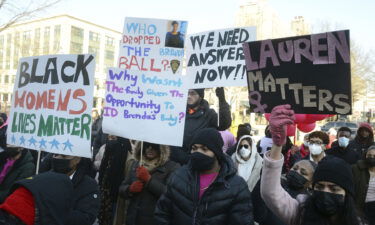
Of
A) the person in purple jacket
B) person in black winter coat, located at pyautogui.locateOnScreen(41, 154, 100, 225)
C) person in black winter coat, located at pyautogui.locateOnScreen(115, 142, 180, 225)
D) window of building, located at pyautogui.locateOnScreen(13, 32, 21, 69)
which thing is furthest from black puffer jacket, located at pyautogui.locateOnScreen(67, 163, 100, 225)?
window of building, located at pyautogui.locateOnScreen(13, 32, 21, 69)

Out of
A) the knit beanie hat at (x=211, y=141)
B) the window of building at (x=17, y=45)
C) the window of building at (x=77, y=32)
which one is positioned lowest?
the knit beanie hat at (x=211, y=141)

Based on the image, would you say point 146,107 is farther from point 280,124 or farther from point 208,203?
point 280,124

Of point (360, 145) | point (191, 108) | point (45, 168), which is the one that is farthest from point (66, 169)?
point (360, 145)

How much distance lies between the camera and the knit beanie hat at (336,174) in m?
2.41

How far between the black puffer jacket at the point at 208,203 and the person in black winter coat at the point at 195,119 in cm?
133

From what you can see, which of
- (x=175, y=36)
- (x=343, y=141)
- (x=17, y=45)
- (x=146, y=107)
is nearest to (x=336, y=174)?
(x=146, y=107)

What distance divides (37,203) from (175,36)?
3.22 meters

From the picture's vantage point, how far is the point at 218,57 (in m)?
5.64

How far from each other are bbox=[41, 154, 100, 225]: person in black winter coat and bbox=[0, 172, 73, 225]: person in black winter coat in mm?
502

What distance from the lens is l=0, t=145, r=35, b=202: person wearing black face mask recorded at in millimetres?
4051

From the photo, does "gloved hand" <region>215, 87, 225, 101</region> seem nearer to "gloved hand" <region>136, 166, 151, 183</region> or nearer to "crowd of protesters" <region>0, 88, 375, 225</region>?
"crowd of protesters" <region>0, 88, 375, 225</region>

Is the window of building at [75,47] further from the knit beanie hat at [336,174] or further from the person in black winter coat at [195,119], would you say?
the knit beanie hat at [336,174]

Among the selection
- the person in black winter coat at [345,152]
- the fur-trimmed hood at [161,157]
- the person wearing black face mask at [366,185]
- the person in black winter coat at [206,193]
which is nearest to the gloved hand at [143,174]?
the fur-trimmed hood at [161,157]

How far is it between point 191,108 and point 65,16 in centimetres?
5594
